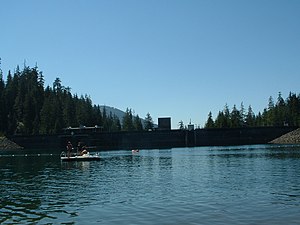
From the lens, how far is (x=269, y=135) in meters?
186

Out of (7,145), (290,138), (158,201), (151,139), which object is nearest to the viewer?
(158,201)

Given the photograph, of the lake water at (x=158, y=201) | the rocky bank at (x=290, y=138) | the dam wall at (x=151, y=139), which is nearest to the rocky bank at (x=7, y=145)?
the dam wall at (x=151, y=139)

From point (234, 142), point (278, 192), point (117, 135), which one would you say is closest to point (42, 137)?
point (117, 135)

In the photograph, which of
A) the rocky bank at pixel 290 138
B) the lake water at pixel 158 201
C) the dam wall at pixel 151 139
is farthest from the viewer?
the dam wall at pixel 151 139

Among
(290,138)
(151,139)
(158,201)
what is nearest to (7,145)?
(151,139)

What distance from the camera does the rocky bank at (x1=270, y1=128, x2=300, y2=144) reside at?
6831 inches

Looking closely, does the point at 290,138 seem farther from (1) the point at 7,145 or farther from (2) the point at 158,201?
(2) the point at 158,201

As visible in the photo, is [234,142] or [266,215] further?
[234,142]

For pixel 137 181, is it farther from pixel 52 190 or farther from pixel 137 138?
pixel 137 138

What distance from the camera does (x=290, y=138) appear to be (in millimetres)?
176000

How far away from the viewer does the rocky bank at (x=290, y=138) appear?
173500 mm

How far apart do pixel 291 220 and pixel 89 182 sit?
29.9 m

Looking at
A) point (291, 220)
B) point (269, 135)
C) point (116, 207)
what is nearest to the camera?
point (291, 220)

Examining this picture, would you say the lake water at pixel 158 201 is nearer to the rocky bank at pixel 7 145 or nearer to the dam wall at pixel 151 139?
the dam wall at pixel 151 139
